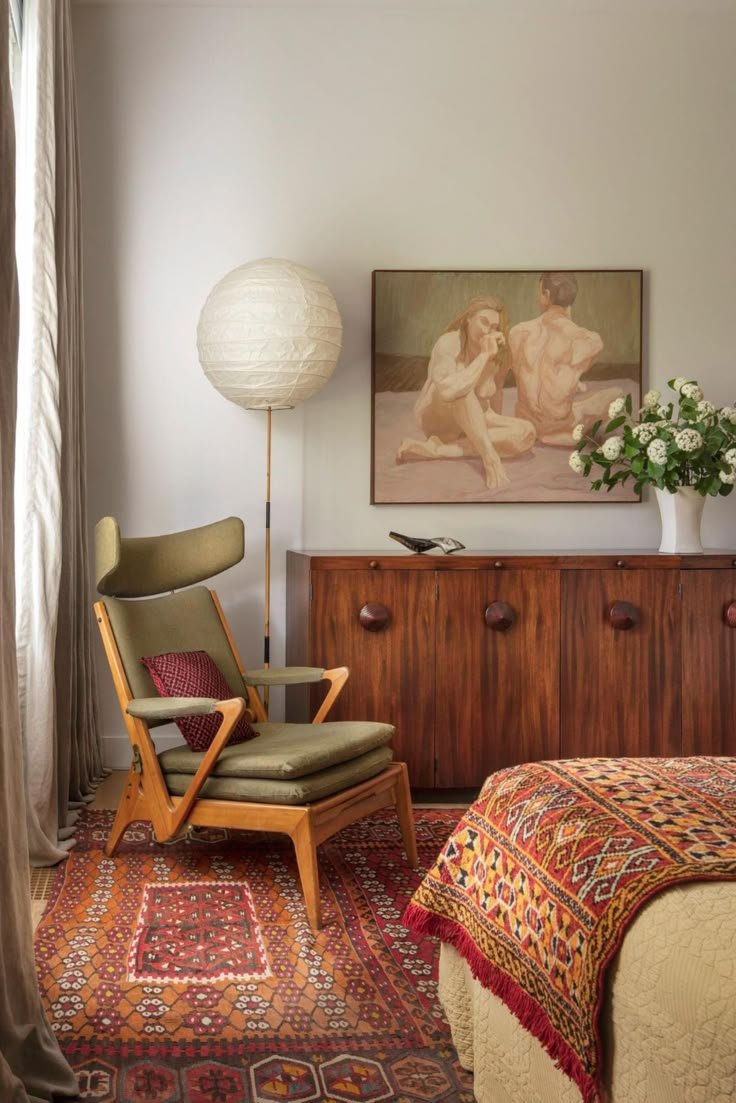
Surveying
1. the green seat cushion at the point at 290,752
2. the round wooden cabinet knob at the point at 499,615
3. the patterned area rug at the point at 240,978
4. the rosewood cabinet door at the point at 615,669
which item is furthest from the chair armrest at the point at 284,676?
the rosewood cabinet door at the point at 615,669

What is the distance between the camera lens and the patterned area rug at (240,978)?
2.07 metres

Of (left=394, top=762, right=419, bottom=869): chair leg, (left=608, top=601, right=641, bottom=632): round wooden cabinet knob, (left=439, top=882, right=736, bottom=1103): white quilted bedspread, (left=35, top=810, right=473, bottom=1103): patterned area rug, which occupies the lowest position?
(left=35, top=810, right=473, bottom=1103): patterned area rug

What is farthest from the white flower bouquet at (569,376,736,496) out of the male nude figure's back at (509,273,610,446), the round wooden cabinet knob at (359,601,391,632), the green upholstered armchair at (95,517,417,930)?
the green upholstered armchair at (95,517,417,930)

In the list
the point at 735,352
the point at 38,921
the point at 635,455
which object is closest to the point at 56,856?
the point at 38,921

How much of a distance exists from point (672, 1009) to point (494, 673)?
258 centimetres

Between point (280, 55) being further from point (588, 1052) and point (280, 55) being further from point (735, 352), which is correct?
point (588, 1052)

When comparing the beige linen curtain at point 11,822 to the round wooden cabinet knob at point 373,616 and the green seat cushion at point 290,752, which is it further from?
the round wooden cabinet knob at point 373,616

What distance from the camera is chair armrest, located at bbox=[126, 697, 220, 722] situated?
307 cm

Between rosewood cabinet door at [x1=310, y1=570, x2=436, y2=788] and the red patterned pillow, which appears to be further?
rosewood cabinet door at [x1=310, y1=570, x2=436, y2=788]

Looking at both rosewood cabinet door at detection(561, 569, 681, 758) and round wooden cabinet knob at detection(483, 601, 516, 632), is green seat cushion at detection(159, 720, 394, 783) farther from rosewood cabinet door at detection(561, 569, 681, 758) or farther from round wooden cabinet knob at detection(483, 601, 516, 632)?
rosewood cabinet door at detection(561, 569, 681, 758)

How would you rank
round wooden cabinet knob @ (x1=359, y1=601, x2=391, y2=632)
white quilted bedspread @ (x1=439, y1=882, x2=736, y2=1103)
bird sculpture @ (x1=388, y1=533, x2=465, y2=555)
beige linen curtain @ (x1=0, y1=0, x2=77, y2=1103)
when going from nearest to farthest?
1. white quilted bedspread @ (x1=439, y1=882, x2=736, y2=1103)
2. beige linen curtain @ (x1=0, y1=0, x2=77, y2=1103)
3. round wooden cabinet knob @ (x1=359, y1=601, x2=391, y2=632)
4. bird sculpture @ (x1=388, y1=533, x2=465, y2=555)

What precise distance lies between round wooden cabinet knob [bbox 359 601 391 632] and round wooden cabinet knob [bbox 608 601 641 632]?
0.82 metres

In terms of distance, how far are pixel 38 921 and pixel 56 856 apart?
0.48m

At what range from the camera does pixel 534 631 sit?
156 inches
